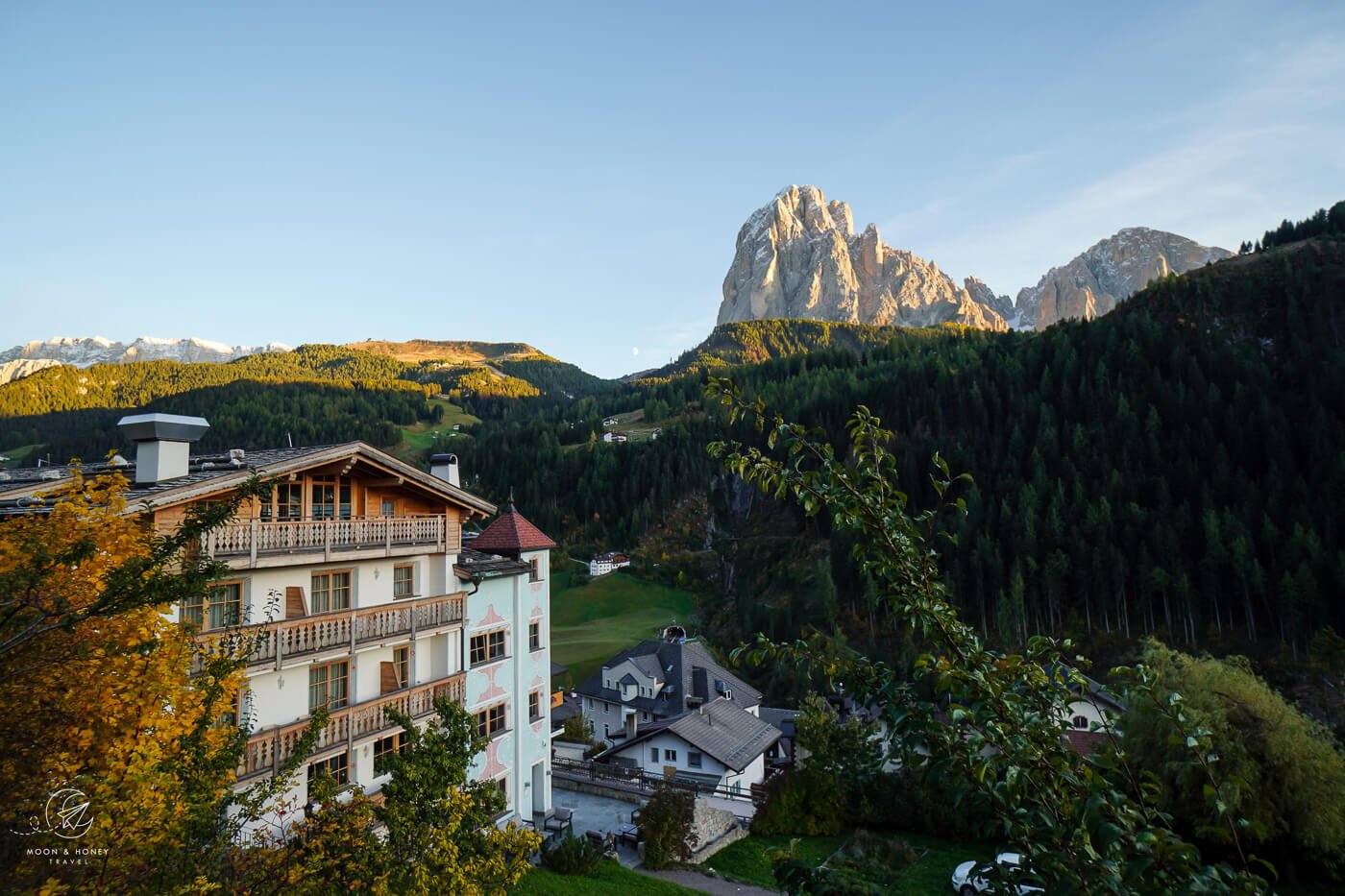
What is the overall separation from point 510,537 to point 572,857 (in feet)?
39.2

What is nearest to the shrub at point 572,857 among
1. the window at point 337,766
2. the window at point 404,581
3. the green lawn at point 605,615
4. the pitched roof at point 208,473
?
the window at point 337,766

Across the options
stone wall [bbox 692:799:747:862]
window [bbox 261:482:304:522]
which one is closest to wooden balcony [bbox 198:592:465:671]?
window [bbox 261:482:304:522]

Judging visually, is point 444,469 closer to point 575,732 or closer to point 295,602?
point 295,602

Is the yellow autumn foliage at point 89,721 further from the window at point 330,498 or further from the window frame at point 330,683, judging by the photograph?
Answer: the window at point 330,498

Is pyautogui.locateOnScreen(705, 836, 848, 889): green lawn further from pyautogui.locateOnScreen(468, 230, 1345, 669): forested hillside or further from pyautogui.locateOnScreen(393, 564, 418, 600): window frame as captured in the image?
pyautogui.locateOnScreen(468, 230, 1345, 669): forested hillside

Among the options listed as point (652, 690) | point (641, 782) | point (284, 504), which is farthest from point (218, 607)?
point (652, 690)

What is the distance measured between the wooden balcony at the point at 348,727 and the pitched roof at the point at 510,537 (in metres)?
5.48

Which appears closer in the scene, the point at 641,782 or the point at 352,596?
the point at 352,596

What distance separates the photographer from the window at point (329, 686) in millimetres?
19250

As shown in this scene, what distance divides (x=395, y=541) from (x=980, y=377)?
125 meters

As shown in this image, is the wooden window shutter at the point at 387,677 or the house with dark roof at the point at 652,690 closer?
the wooden window shutter at the point at 387,677

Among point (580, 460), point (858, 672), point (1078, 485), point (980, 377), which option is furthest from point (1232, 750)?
point (580, 460)

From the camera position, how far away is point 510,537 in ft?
89.7

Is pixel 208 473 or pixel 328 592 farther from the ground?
pixel 208 473
